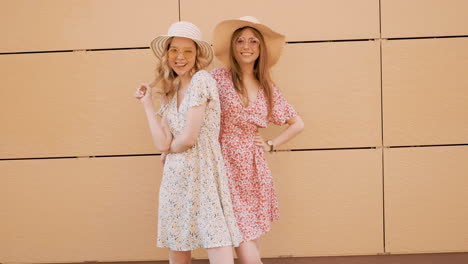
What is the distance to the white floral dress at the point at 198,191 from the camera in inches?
79.4

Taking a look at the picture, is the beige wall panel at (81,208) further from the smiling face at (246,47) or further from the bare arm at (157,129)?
the smiling face at (246,47)

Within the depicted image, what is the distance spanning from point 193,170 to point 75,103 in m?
1.11

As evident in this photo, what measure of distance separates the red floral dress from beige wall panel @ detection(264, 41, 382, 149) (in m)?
0.48

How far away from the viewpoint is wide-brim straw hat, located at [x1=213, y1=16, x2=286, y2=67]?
2.29m

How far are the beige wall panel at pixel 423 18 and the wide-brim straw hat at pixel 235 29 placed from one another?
0.75 m

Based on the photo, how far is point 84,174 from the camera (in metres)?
2.77

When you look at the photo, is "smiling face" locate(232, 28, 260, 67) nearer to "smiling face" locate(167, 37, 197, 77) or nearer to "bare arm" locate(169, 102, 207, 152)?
"smiling face" locate(167, 37, 197, 77)

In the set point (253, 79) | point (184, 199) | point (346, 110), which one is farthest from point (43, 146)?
point (346, 110)

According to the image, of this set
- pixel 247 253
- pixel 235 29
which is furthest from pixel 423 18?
pixel 247 253

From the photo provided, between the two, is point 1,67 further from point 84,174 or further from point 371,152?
point 371,152

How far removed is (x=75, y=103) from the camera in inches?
108

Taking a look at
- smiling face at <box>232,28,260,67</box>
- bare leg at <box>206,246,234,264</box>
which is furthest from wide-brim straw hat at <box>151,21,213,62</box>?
bare leg at <box>206,246,234,264</box>

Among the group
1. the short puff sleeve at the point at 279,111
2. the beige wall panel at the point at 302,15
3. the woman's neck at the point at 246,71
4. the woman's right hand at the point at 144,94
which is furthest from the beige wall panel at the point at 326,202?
the woman's right hand at the point at 144,94

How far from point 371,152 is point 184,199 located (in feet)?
4.25
